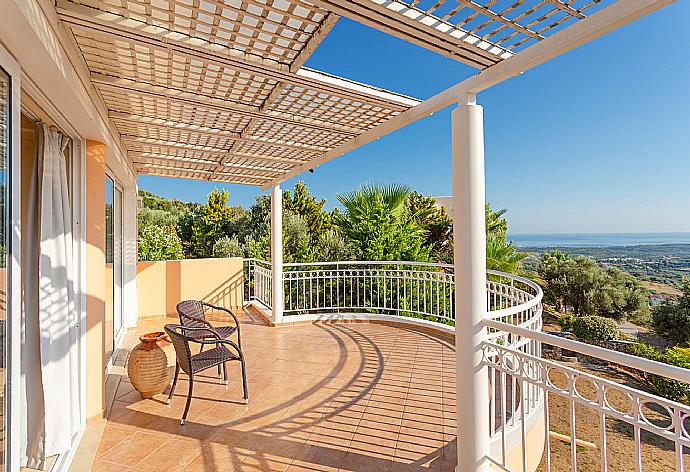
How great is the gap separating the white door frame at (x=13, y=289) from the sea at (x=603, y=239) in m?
19.6

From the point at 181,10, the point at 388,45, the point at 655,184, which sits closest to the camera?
the point at 181,10

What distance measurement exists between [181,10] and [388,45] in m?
15.3

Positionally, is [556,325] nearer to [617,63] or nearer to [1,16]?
[1,16]

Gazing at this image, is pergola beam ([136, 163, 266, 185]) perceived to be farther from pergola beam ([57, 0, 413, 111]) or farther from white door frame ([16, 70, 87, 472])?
pergola beam ([57, 0, 413, 111])

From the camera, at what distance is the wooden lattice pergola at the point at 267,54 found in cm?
183

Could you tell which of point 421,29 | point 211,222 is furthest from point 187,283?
point 211,222

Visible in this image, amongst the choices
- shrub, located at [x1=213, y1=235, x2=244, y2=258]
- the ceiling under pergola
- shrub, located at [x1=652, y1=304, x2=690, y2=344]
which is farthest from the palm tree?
shrub, located at [x1=652, y1=304, x2=690, y2=344]

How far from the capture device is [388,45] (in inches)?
605

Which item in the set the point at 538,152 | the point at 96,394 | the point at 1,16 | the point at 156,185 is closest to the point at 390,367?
the point at 96,394

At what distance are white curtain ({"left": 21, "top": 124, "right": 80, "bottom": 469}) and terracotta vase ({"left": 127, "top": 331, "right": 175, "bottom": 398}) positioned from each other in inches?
30.7

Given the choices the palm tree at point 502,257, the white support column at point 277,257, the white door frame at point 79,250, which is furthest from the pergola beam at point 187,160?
the palm tree at point 502,257

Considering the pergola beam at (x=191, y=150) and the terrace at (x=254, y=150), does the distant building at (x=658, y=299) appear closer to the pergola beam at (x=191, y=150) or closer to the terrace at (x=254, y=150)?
the terrace at (x=254, y=150)

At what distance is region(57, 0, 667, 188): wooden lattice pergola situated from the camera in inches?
71.9

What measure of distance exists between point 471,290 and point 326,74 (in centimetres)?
175
